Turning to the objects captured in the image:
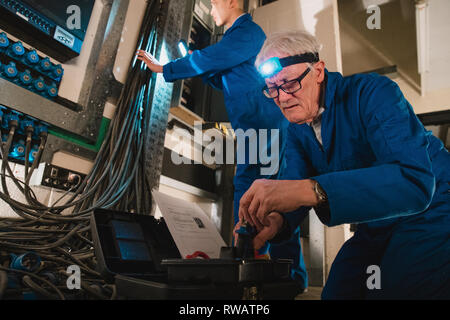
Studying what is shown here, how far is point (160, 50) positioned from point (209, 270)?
166 centimetres

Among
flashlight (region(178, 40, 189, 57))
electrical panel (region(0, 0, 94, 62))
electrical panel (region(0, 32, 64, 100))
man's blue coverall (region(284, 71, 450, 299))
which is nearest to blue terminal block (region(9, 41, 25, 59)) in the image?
electrical panel (region(0, 32, 64, 100))

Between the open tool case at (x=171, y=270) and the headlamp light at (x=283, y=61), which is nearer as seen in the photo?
the open tool case at (x=171, y=270)

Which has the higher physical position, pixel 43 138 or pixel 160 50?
pixel 160 50

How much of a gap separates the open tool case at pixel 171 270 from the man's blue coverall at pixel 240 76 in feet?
2.15

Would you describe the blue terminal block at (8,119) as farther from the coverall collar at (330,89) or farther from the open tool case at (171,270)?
the coverall collar at (330,89)

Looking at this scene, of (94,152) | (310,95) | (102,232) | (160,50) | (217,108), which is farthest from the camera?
(217,108)

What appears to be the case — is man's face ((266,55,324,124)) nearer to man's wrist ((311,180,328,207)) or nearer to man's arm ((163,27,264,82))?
man's wrist ((311,180,328,207))

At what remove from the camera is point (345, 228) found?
71.6 inches

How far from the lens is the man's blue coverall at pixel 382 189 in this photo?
22.6 inches

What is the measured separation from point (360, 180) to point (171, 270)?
1.39 feet

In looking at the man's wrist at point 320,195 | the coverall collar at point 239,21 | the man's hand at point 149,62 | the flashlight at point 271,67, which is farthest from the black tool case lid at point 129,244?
the coverall collar at point 239,21

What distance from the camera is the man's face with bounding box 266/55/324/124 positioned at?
875 mm

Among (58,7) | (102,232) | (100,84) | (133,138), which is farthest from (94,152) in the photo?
(102,232)
